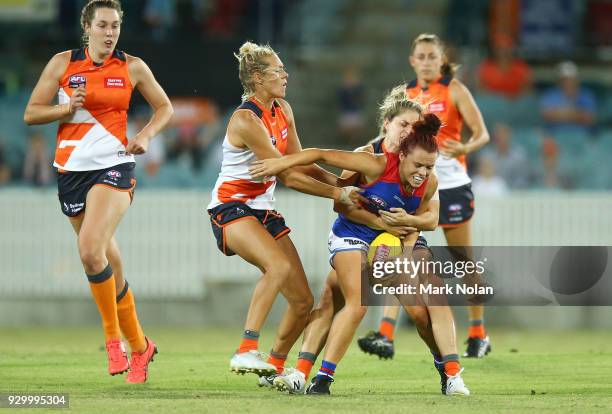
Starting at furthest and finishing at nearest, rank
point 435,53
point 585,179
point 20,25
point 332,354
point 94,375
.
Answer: point 20,25 < point 585,179 < point 435,53 < point 94,375 < point 332,354

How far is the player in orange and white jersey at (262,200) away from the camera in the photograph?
846 cm

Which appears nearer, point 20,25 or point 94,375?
point 94,375

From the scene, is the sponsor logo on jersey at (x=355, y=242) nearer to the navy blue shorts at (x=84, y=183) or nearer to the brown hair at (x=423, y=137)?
the brown hair at (x=423, y=137)

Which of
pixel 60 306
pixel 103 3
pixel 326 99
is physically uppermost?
pixel 103 3

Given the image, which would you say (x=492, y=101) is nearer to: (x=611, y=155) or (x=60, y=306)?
(x=611, y=155)

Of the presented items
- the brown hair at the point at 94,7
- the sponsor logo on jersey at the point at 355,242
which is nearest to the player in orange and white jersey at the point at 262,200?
the sponsor logo on jersey at the point at 355,242

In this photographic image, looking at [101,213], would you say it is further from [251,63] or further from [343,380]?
[343,380]

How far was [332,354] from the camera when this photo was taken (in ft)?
26.4

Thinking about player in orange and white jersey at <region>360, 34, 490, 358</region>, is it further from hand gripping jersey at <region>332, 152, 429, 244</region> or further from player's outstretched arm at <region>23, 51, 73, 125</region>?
player's outstretched arm at <region>23, 51, 73, 125</region>

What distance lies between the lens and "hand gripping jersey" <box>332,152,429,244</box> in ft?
27.2

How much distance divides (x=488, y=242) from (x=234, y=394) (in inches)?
323

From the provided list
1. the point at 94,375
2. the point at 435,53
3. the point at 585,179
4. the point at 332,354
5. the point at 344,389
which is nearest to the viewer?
the point at 332,354

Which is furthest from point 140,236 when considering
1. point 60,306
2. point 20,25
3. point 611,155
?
point 611,155

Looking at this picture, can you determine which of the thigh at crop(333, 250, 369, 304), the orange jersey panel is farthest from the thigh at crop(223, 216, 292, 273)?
the thigh at crop(333, 250, 369, 304)
